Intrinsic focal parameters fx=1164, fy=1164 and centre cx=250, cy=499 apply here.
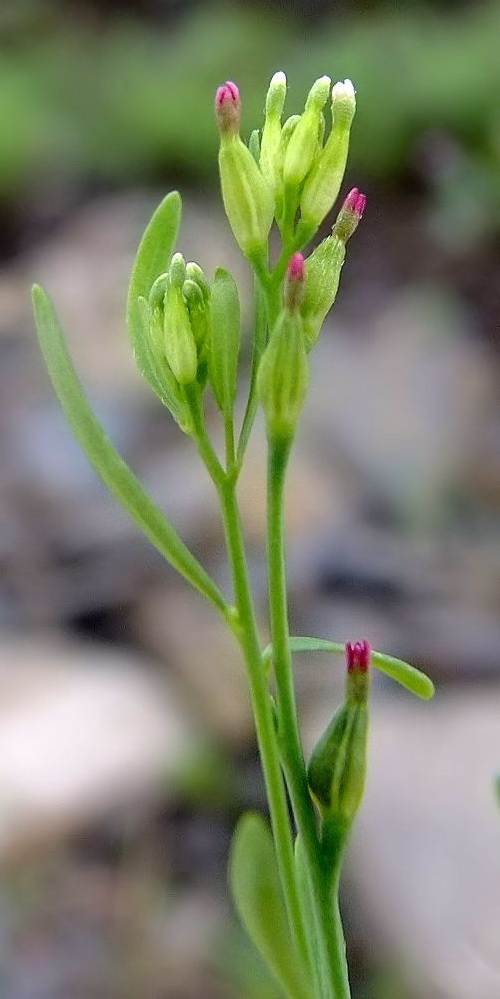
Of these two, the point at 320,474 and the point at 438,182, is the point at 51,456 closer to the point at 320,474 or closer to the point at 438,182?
the point at 320,474

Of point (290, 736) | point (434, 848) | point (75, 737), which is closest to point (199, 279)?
point (290, 736)

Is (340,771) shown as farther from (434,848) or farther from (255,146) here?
(434,848)

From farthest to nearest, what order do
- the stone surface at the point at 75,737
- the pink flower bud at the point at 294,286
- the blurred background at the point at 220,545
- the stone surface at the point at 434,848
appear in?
1. the stone surface at the point at 75,737
2. the blurred background at the point at 220,545
3. the stone surface at the point at 434,848
4. the pink flower bud at the point at 294,286

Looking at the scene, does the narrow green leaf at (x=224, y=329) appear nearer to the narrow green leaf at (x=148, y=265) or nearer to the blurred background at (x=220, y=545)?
the narrow green leaf at (x=148, y=265)

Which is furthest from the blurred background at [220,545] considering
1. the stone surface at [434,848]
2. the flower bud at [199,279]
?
the flower bud at [199,279]

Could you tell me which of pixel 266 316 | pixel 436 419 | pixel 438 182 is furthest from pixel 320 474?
pixel 266 316

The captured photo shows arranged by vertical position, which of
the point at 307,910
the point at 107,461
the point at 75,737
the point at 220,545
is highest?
the point at 220,545

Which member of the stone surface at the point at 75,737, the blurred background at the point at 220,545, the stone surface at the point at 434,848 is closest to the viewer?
the stone surface at the point at 434,848
